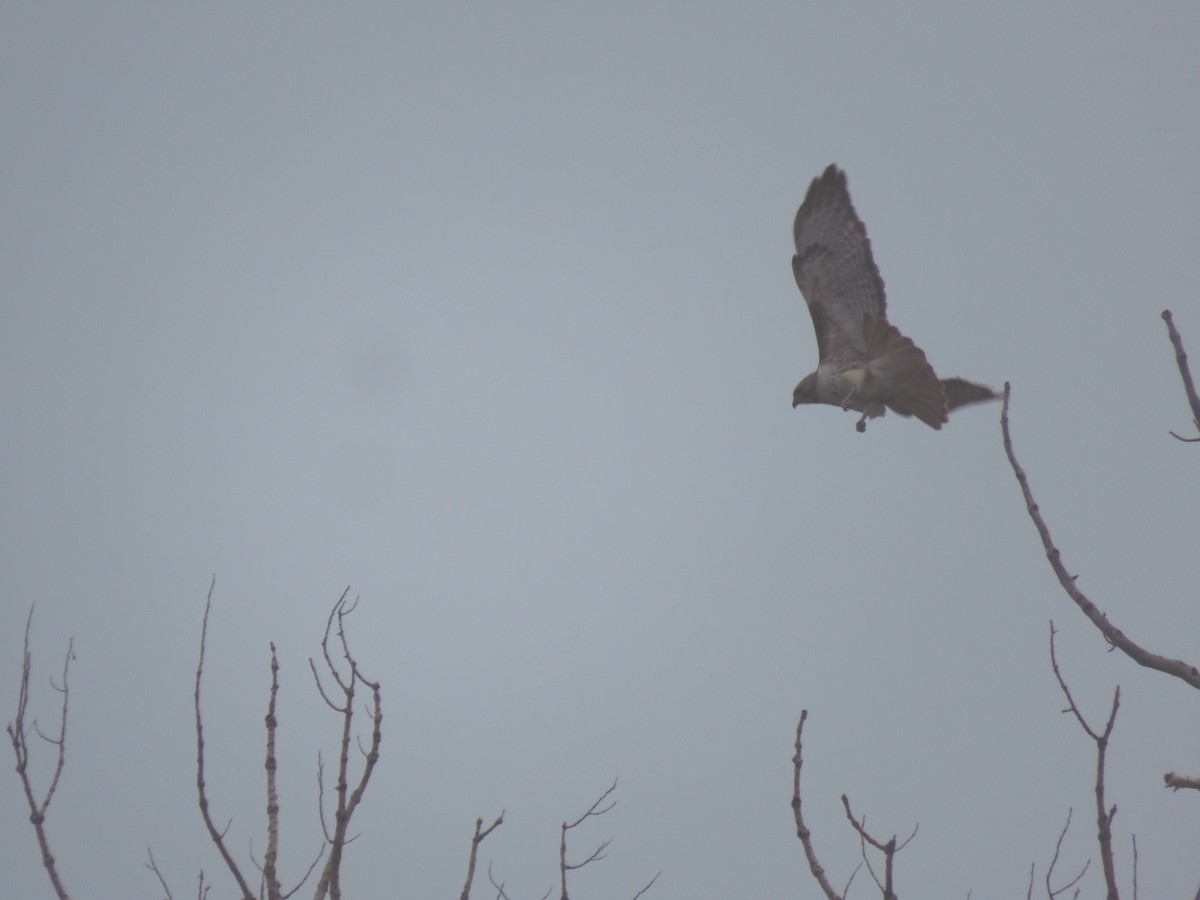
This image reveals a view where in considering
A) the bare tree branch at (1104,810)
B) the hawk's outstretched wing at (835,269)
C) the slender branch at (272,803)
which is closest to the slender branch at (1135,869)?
the bare tree branch at (1104,810)

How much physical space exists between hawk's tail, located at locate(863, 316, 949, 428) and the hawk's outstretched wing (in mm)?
628

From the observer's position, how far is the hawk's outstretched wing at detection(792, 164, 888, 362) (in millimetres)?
7754

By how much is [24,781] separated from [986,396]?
20.0 ft

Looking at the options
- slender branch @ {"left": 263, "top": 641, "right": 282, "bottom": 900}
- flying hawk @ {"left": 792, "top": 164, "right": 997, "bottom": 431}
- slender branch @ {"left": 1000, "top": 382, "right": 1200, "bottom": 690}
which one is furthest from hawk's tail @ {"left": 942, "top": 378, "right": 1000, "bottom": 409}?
slender branch @ {"left": 263, "top": 641, "right": 282, "bottom": 900}

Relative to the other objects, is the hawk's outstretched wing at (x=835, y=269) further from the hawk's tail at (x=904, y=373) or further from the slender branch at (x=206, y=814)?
the slender branch at (x=206, y=814)

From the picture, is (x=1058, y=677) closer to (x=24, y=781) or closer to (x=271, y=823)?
(x=271, y=823)

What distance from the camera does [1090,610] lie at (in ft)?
9.23

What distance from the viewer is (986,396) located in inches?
275

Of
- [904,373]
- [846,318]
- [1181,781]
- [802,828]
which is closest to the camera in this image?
[1181,781]

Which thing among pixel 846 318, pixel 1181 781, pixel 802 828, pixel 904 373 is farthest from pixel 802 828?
pixel 846 318

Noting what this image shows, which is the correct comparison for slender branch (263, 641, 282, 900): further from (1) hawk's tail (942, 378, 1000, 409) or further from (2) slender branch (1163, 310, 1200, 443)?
(1) hawk's tail (942, 378, 1000, 409)

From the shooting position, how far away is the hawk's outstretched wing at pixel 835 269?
775cm

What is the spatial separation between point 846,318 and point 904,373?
1.13 metres

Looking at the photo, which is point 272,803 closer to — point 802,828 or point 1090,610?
point 802,828
